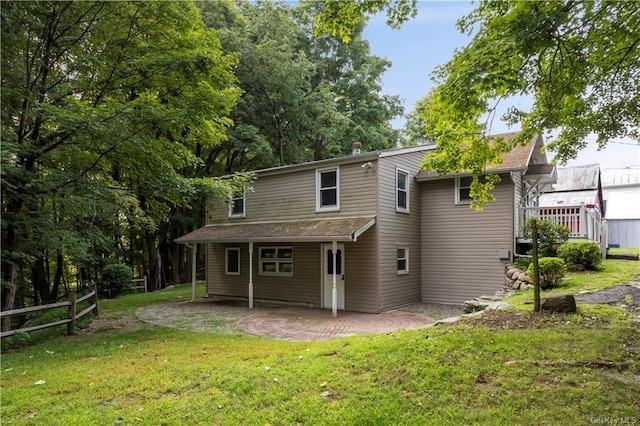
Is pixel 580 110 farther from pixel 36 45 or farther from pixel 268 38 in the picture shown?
pixel 268 38

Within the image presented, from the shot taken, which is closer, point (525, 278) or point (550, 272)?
point (550, 272)

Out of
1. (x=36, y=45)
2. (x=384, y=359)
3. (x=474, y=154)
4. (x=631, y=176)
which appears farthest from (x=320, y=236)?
(x=631, y=176)

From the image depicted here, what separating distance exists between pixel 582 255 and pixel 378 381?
9.33 meters

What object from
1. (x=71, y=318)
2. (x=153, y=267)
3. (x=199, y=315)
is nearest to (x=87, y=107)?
(x=71, y=318)

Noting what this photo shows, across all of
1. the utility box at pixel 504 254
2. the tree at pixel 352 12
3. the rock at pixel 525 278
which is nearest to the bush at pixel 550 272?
the rock at pixel 525 278

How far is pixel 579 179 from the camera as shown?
2222 cm

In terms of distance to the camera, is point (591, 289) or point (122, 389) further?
point (591, 289)

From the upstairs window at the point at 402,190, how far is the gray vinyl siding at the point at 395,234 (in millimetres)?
166

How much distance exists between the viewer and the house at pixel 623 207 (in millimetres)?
23125

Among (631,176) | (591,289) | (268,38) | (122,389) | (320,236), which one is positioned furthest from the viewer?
(631,176)

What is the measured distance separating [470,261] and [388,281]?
9.75 feet

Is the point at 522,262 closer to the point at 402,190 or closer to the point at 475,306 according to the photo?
the point at 475,306

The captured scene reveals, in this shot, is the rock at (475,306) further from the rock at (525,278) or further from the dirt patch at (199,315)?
the dirt patch at (199,315)

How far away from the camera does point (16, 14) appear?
7102mm
